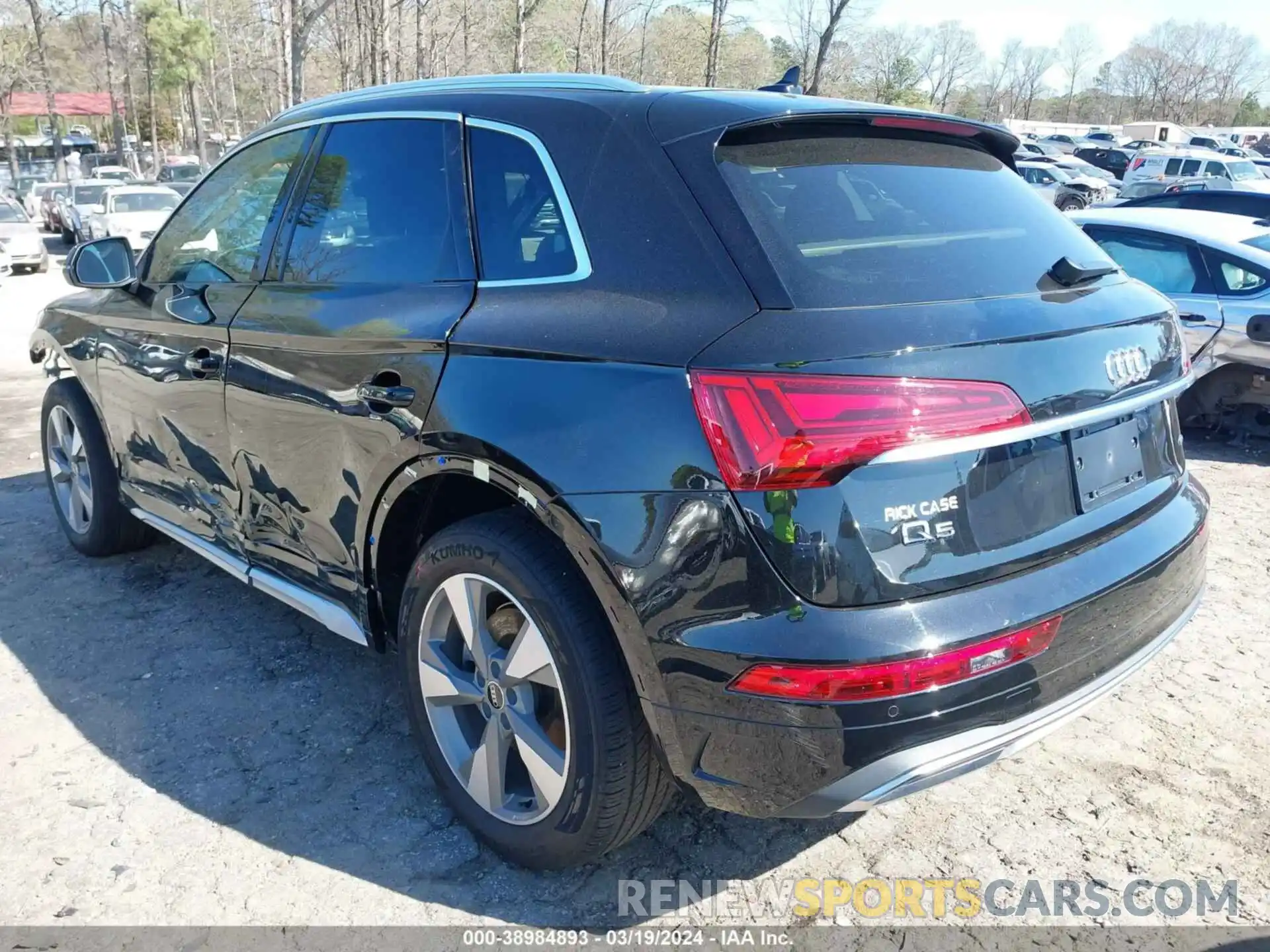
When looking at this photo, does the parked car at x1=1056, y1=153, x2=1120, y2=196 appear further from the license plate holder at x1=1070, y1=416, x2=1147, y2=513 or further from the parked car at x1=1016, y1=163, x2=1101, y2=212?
the license plate holder at x1=1070, y1=416, x2=1147, y2=513

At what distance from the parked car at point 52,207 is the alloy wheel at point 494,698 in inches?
1166

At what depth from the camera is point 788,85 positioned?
310cm

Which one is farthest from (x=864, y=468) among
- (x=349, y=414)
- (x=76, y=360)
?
(x=76, y=360)

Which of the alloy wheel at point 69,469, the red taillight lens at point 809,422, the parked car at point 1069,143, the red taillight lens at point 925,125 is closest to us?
the red taillight lens at point 809,422

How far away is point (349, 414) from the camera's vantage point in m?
2.79

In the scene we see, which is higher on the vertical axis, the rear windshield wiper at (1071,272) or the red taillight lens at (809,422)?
the rear windshield wiper at (1071,272)

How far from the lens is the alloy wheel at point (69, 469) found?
461 centimetres

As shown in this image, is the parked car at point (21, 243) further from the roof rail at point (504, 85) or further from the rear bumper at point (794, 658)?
the rear bumper at point (794, 658)

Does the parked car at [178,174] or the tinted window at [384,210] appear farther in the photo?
the parked car at [178,174]

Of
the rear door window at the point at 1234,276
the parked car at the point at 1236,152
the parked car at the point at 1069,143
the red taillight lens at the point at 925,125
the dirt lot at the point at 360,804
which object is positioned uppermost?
the parked car at the point at 1069,143

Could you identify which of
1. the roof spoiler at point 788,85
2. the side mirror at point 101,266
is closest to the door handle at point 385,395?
the roof spoiler at point 788,85

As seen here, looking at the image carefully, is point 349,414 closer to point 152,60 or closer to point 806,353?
point 806,353

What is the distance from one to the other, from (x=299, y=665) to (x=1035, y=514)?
2.71m

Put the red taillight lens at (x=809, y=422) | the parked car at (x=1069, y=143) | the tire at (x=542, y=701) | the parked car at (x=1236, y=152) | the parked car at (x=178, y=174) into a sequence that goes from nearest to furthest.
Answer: the red taillight lens at (x=809, y=422) → the tire at (x=542, y=701) → the parked car at (x=178, y=174) → the parked car at (x=1236, y=152) → the parked car at (x=1069, y=143)
